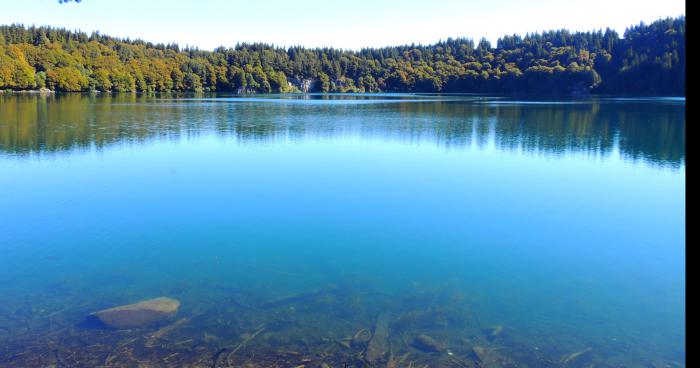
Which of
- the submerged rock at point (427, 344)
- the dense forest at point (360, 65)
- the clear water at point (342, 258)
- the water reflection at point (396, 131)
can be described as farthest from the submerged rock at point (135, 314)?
the dense forest at point (360, 65)

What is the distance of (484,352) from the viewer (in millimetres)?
7098

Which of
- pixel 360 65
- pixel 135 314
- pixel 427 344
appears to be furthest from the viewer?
pixel 360 65

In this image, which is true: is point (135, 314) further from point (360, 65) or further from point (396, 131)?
point (360, 65)

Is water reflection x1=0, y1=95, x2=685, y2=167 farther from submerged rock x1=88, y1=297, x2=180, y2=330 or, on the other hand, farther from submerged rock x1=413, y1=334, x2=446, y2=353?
submerged rock x1=413, y1=334, x2=446, y2=353

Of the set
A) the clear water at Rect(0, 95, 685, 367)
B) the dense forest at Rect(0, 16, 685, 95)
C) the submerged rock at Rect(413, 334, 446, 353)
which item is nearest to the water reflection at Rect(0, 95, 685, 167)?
the clear water at Rect(0, 95, 685, 367)

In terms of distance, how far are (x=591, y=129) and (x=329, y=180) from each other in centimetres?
2650

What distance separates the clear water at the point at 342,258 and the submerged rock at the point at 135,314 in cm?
21

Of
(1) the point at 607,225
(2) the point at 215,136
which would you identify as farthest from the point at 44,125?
(1) the point at 607,225

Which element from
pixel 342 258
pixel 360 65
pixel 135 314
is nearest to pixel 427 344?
pixel 342 258

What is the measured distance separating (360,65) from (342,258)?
522ft

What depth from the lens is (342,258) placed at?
10.8 m

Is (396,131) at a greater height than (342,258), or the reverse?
(396,131)

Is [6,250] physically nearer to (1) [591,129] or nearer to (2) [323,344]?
(2) [323,344]

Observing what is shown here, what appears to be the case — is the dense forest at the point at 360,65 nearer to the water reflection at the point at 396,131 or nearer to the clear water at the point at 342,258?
the water reflection at the point at 396,131
